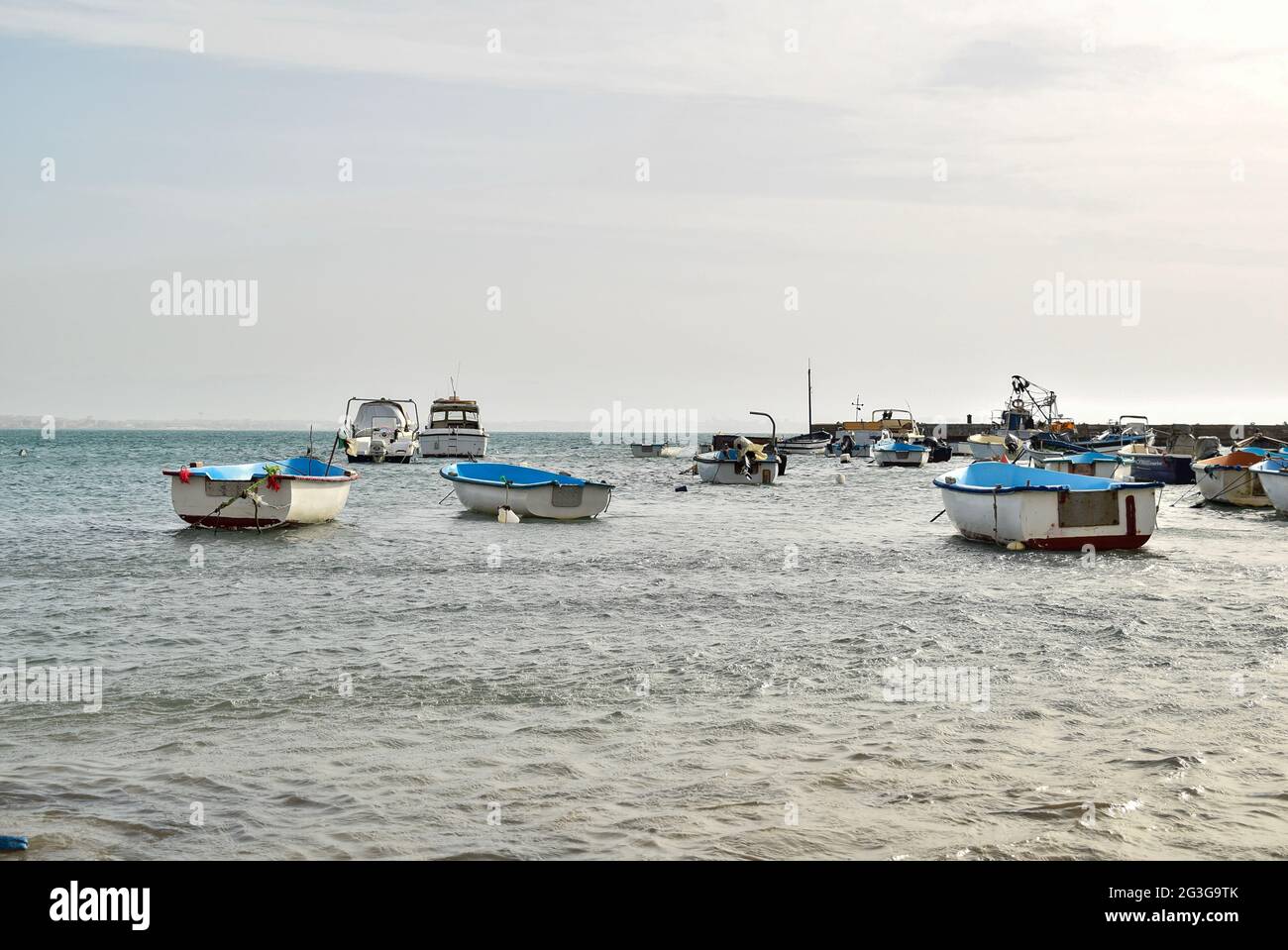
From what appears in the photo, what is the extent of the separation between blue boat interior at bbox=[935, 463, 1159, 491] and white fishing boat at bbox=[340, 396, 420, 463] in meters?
50.4

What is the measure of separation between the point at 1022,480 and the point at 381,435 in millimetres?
56555

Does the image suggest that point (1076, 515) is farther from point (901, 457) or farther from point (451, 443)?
point (451, 443)

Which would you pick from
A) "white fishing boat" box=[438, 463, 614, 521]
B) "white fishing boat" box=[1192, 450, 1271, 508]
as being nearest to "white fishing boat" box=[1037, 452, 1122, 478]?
"white fishing boat" box=[1192, 450, 1271, 508]

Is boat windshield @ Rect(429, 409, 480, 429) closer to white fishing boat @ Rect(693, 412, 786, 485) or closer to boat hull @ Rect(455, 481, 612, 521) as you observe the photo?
white fishing boat @ Rect(693, 412, 786, 485)

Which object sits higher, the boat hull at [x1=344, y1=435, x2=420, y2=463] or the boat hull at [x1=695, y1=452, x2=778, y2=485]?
the boat hull at [x1=344, y1=435, x2=420, y2=463]

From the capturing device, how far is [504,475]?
3011 centimetres

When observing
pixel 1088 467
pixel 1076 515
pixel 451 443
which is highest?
pixel 451 443

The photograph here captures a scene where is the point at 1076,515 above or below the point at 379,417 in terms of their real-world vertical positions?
below

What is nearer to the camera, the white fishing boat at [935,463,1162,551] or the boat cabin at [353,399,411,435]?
the white fishing boat at [935,463,1162,551]

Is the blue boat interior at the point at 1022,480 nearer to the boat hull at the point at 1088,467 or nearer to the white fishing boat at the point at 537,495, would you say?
the white fishing boat at the point at 537,495

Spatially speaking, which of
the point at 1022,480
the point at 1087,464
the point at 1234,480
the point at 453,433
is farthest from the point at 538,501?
the point at 453,433

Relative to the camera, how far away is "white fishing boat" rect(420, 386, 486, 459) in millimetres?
70812
